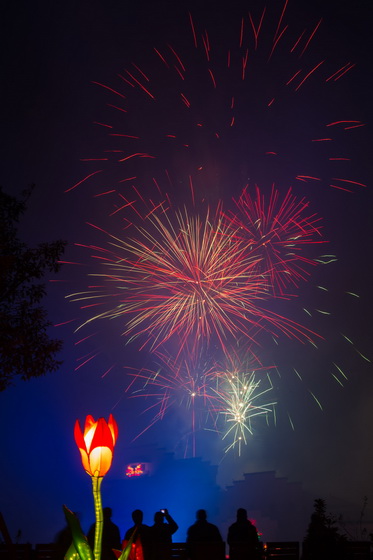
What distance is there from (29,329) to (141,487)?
3879cm

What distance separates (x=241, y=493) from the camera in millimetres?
44906

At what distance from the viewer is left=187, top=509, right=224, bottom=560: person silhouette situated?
7852 millimetres

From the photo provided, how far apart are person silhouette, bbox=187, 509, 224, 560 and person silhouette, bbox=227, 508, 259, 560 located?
24 cm

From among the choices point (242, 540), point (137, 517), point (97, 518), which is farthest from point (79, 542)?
point (242, 540)

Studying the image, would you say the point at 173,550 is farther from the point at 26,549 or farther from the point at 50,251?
the point at 50,251

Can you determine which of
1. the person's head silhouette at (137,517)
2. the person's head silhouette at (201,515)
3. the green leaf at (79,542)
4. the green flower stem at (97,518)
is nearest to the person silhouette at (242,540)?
the person's head silhouette at (201,515)

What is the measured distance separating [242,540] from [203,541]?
0.78 m

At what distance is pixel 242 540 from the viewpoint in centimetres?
866

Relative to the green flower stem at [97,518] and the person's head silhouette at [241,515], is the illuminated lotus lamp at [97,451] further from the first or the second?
the person's head silhouette at [241,515]

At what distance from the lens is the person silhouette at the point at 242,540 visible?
8.23 metres

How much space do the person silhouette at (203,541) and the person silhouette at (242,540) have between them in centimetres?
24

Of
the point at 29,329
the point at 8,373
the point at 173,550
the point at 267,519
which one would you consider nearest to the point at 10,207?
the point at 29,329

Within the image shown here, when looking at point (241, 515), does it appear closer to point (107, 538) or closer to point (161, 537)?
point (161, 537)

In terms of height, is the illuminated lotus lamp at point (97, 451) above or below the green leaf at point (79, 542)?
above
